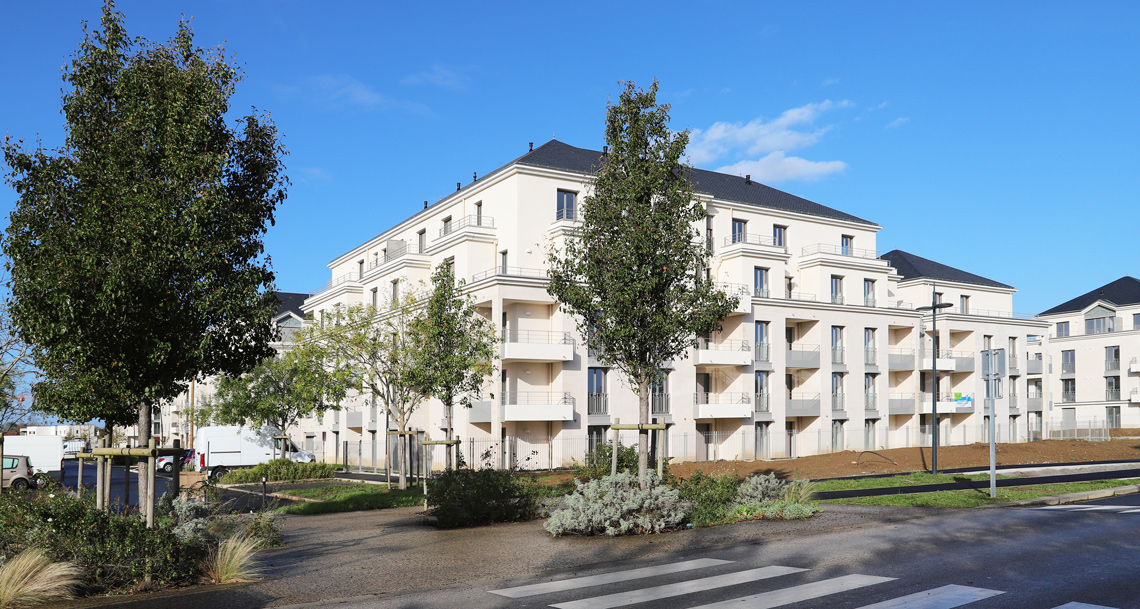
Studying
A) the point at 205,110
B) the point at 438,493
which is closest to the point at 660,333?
the point at 438,493

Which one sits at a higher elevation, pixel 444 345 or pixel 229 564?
pixel 444 345

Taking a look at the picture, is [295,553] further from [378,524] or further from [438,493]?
[378,524]

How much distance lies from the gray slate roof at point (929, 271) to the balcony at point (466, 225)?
33.3 metres

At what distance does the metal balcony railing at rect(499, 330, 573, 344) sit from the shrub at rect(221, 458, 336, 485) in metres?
11.1

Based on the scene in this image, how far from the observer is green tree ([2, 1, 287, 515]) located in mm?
11039

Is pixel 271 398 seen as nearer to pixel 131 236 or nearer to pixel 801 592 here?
pixel 131 236

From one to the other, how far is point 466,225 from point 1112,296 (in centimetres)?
6970

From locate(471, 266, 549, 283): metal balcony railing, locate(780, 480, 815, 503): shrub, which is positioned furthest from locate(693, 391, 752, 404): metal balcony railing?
locate(780, 480, 815, 503): shrub

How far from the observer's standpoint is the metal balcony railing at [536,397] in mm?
39969


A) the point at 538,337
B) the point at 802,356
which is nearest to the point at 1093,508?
the point at 538,337

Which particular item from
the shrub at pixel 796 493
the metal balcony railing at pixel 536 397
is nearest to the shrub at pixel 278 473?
the metal balcony railing at pixel 536 397

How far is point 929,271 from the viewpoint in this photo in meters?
62.0

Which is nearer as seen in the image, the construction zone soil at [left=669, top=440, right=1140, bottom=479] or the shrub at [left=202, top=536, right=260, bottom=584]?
the shrub at [left=202, top=536, right=260, bottom=584]

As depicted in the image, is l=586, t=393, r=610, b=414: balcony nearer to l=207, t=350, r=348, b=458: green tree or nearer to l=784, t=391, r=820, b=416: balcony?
l=207, t=350, r=348, b=458: green tree
